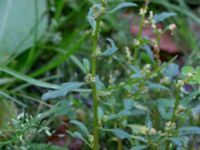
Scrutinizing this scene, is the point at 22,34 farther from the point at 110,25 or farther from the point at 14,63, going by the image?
the point at 110,25

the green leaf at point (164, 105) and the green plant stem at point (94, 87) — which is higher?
the green plant stem at point (94, 87)

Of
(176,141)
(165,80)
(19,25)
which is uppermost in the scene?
(19,25)

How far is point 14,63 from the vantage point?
188cm

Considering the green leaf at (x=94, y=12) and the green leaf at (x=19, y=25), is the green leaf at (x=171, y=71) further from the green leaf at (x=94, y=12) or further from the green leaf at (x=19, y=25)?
the green leaf at (x=19, y=25)

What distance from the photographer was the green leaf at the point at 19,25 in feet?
6.14

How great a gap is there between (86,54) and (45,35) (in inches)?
6.8

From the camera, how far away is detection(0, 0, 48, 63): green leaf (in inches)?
73.7

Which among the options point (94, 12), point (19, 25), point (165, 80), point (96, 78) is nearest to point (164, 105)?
point (165, 80)

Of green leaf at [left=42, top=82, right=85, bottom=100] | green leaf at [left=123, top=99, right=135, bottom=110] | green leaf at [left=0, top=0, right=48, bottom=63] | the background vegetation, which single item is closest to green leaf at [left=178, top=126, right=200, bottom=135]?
the background vegetation

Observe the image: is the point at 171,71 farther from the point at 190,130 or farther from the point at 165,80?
the point at 190,130

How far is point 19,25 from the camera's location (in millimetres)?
1988

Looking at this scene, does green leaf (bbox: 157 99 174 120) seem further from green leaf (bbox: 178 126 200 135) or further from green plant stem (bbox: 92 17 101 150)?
green plant stem (bbox: 92 17 101 150)

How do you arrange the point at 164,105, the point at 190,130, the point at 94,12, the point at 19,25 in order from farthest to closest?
the point at 19,25 < the point at 164,105 < the point at 190,130 < the point at 94,12

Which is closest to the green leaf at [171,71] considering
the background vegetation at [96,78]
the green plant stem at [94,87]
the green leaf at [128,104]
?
the background vegetation at [96,78]
